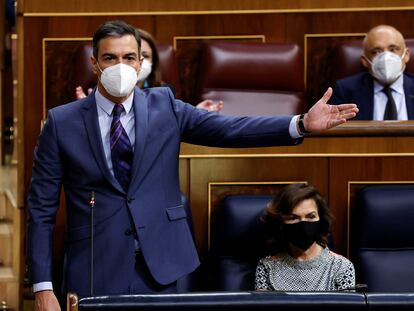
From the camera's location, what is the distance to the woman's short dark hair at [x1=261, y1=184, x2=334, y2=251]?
109cm

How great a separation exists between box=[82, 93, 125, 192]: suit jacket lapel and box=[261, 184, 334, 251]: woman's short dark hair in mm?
250

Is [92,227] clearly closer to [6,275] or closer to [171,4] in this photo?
[6,275]

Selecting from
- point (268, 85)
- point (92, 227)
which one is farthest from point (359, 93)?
point (92, 227)

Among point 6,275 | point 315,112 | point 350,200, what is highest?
point 315,112

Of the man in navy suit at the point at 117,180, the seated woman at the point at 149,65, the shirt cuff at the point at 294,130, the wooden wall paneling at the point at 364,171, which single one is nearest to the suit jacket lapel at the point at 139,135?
the man in navy suit at the point at 117,180

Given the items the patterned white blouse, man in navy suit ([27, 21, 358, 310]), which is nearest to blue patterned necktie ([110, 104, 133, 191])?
man in navy suit ([27, 21, 358, 310])

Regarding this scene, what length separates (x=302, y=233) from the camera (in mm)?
1082

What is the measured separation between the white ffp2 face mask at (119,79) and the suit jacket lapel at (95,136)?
31mm

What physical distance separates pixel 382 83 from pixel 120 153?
0.67 metres

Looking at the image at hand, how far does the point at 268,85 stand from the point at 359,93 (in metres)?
0.18

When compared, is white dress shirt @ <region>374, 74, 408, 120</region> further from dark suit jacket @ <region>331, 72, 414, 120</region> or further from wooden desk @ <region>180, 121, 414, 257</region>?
wooden desk @ <region>180, 121, 414, 257</region>

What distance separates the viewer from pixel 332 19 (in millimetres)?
1643

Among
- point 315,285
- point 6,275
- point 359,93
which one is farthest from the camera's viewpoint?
point 359,93

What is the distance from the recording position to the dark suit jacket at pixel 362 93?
1.45m
